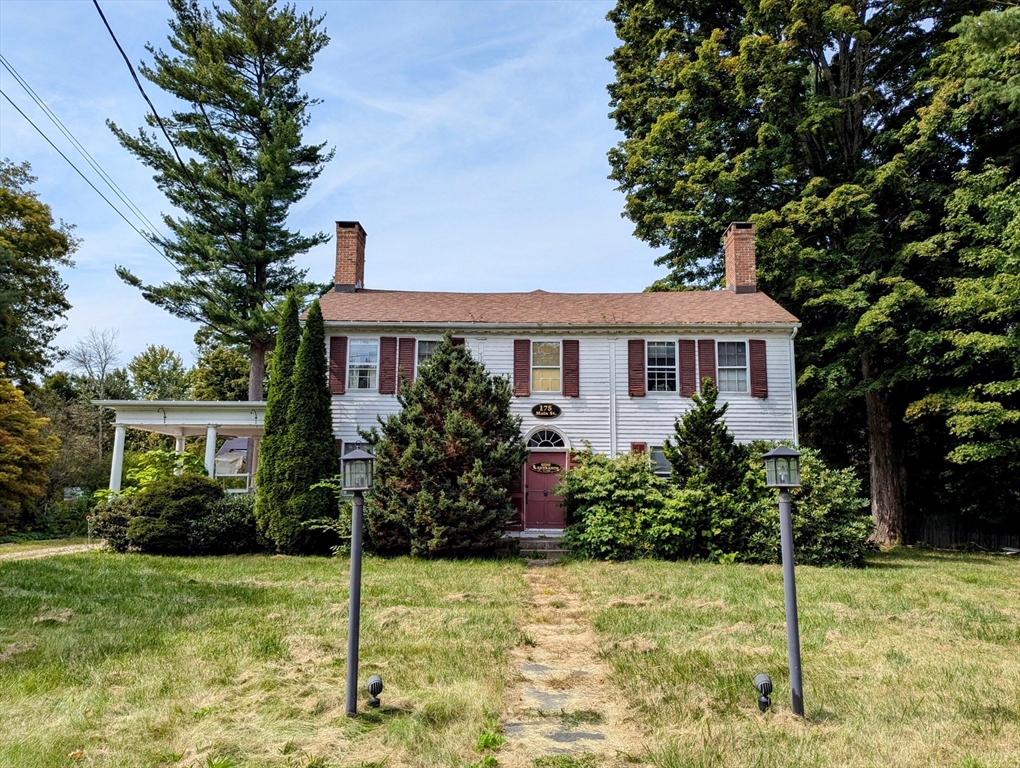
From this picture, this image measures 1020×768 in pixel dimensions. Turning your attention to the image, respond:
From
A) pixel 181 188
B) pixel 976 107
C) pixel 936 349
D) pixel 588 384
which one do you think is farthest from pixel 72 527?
pixel 976 107

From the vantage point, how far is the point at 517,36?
33.1ft

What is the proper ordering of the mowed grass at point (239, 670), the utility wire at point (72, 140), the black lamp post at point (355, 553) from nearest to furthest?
the mowed grass at point (239, 670), the black lamp post at point (355, 553), the utility wire at point (72, 140)

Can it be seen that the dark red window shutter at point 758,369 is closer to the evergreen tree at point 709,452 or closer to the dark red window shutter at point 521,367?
the evergreen tree at point 709,452

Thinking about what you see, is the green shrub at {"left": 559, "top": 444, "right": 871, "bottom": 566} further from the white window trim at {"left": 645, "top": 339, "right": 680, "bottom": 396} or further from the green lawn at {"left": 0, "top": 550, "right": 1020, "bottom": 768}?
the white window trim at {"left": 645, "top": 339, "right": 680, "bottom": 396}

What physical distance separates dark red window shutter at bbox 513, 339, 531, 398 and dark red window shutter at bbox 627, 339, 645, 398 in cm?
253

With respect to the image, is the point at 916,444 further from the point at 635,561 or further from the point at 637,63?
the point at 637,63

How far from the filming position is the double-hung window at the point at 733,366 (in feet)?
56.0

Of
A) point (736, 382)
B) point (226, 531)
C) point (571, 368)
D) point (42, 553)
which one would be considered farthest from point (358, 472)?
point (42, 553)

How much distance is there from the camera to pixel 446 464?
1392cm

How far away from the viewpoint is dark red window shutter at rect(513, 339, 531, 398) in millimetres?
17312

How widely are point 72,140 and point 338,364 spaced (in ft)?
24.8

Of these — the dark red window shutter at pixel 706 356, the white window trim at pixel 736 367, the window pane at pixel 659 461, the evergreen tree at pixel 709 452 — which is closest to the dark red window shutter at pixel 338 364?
the window pane at pixel 659 461

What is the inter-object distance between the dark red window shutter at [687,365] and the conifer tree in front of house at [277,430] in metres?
9.40

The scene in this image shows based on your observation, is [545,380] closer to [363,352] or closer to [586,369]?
[586,369]
